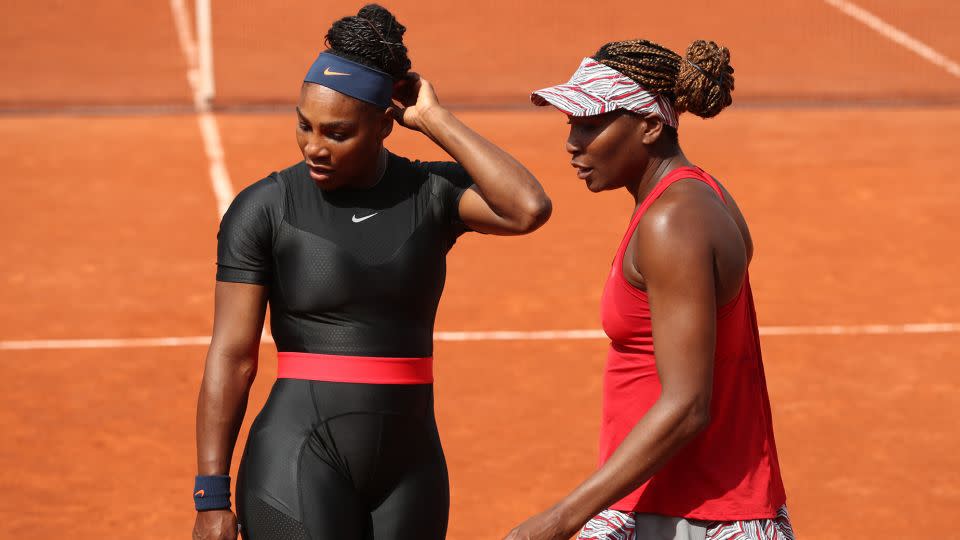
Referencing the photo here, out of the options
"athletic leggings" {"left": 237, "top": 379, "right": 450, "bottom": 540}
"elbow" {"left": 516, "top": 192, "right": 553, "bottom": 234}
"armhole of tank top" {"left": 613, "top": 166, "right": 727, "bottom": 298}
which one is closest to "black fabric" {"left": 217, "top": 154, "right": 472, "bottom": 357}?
"athletic leggings" {"left": 237, "top": 379, "right": 450, "bottom": 540}

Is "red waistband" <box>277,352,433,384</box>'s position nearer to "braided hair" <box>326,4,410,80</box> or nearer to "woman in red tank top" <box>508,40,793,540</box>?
"woman in red tank top" <box>508,40,793,540</box>

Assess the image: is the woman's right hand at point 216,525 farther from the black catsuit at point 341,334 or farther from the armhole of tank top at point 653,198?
the armhole of tank top at point 653,198

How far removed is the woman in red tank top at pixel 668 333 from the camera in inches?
140

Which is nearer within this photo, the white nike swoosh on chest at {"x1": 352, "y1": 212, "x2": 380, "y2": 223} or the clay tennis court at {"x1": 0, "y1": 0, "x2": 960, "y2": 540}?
the white nike swoosh on chest at {"x1": 352, "y1": 212, "x2": 380, "y2": 223}

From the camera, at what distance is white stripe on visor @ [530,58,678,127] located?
3812 millimetres

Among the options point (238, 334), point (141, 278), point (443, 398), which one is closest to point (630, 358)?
point (238, 334)

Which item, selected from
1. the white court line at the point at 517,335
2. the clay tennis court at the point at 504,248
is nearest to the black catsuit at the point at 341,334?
the clay tennis court at the point at 504,248

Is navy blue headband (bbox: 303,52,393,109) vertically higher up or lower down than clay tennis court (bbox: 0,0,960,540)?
higher up

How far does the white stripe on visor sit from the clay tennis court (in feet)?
12.1

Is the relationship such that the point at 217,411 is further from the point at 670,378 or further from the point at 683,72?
the point at 683,72

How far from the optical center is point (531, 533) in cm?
355

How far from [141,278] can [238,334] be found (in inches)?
284

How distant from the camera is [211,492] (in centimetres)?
407

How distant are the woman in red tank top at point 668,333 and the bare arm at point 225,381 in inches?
37.9
